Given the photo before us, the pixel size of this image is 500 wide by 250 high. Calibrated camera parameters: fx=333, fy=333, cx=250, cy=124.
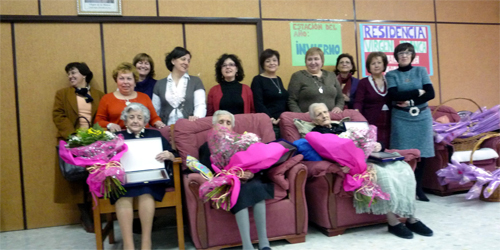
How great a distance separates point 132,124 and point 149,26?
60.6 inches

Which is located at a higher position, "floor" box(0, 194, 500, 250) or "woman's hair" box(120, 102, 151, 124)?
"woman's hair" box(120, 102, 151, 124)

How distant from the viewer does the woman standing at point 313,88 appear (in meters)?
3.36

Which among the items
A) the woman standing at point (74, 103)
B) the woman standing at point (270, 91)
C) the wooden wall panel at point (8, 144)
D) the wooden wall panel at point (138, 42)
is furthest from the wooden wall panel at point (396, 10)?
the wooden wall panel at point (8, 144)

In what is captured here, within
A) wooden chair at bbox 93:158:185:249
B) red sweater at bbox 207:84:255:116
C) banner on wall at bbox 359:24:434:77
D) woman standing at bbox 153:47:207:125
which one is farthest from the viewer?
banner on wall at bbox 359:24:434:77

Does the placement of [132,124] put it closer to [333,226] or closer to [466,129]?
[333,226]

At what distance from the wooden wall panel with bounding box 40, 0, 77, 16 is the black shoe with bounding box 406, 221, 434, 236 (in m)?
3.69

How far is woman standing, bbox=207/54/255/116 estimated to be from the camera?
322cm

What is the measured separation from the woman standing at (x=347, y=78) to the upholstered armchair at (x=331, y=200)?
1182 millimetres

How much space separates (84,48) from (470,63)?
16.4 ft

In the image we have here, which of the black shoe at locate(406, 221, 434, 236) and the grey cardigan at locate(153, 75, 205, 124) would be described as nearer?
the black shoe at locate(406, 221, 434, 236)

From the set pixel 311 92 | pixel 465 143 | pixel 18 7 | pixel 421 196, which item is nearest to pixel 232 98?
pixel 311 92

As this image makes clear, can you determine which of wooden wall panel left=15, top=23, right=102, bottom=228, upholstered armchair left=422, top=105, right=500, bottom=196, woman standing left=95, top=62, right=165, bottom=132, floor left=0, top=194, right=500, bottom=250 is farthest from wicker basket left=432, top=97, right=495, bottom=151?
wooden wall panel left=15, top=23, right=102, bottom=228

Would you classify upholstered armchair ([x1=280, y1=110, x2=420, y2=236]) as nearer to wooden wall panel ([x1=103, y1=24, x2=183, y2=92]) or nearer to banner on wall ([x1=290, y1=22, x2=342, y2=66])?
banner on wall ([x1=290, y1=22, x2=342, y2=66])

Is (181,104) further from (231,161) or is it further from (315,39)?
(315,39)
